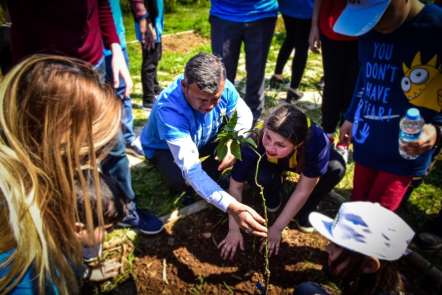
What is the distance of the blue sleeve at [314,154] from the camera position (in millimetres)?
1766

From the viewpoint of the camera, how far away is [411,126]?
1.32 meters

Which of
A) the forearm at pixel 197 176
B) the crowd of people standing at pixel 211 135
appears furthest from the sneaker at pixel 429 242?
the forearm at pixel 197 176

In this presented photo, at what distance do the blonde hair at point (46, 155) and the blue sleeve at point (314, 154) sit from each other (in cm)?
103

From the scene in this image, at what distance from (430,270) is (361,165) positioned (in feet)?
2.17

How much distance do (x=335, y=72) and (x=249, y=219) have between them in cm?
158

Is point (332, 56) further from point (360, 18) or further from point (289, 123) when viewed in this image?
point (289, 123)

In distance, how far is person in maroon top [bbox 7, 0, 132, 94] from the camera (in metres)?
1.63

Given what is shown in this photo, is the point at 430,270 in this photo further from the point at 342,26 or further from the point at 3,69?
the point at 3,69

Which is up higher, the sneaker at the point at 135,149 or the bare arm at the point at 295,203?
the bare arm at the point at 295,203

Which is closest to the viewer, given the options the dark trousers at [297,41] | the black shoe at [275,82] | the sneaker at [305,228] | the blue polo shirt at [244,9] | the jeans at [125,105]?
the sneaker at [305,228]

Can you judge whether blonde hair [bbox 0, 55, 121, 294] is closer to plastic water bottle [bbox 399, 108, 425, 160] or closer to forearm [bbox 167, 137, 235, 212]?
forearm [bbox 167, 137, 235, 212]

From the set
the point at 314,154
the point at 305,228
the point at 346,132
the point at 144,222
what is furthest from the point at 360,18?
the point at 144,222

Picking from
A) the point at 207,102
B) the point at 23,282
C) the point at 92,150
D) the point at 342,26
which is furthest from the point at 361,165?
the point at 23,282

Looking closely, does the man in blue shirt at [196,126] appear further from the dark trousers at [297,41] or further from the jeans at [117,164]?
the dark trousers at [297,41]
